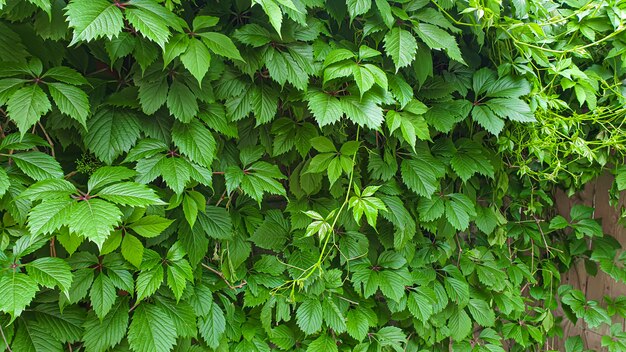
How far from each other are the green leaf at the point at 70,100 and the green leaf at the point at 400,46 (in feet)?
2.41

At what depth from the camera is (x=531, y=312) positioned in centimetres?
185

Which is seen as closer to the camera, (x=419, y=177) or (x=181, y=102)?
(x=181, y=102)

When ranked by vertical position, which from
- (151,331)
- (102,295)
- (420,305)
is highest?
(102,295)

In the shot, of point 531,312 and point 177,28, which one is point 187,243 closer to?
point 177,28

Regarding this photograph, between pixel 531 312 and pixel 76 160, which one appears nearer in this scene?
pixel 76 160

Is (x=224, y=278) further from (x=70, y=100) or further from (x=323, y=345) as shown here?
(x=70, y=100)

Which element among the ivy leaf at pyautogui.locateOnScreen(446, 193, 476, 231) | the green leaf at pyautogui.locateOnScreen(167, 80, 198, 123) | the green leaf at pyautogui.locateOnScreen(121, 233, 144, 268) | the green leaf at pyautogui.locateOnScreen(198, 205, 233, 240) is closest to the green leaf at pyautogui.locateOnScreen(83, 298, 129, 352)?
the green leaf at pyautogui.locateOnScreen(121, 233, 144, 268)

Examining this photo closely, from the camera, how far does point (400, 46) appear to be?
1150 mm

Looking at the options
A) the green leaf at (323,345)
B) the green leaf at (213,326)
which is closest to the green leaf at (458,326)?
the green leaf at (323,345)

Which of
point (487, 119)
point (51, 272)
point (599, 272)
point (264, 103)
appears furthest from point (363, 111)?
point (599, 272)

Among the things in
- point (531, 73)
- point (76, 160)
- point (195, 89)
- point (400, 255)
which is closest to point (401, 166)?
point (400, 255)

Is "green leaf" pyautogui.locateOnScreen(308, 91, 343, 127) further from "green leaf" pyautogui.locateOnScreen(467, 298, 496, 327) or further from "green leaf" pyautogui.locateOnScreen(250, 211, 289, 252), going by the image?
"green leaf" pyautogui.locateOnScreen(467, 298, 496, 327)

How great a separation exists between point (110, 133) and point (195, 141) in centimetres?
19

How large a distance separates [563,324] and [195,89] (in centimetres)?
189
